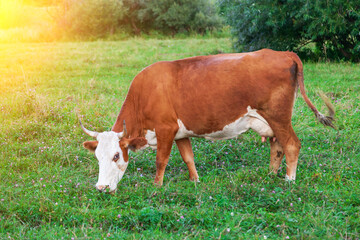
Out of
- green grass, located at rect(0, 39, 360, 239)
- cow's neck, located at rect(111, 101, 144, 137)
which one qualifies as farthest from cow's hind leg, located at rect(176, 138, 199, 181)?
cow's neck, located at rect(111, 101, 144, 137)

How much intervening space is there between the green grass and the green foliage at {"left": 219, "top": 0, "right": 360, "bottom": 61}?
304 centimetres

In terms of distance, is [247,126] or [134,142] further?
[247,126]

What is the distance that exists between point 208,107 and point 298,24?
29.7 ft

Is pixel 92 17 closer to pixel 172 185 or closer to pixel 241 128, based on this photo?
pixel 241 128

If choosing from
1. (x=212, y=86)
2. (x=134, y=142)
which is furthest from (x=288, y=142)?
(x=134, y=142)

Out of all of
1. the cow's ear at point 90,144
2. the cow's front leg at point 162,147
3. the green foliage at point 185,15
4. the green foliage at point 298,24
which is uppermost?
the cow's ear at point 90,144

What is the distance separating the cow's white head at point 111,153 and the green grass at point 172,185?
0.55ft

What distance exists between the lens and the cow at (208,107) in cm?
513

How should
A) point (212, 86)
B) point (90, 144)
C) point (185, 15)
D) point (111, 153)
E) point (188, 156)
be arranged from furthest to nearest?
point (185, 15) < point (188, 156) < point (212, 86) < point (90, 144) < point (111, 153)

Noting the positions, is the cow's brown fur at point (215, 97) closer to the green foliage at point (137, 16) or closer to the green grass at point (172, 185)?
the green grass at point (172, 185)

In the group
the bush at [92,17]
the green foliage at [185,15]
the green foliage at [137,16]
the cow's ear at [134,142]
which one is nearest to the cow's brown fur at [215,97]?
the cow's ear at [134,142]

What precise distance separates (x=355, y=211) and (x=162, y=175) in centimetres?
239

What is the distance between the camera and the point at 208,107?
17.4 ft

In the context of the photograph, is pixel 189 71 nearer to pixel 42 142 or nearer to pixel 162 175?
pixel 162 175
